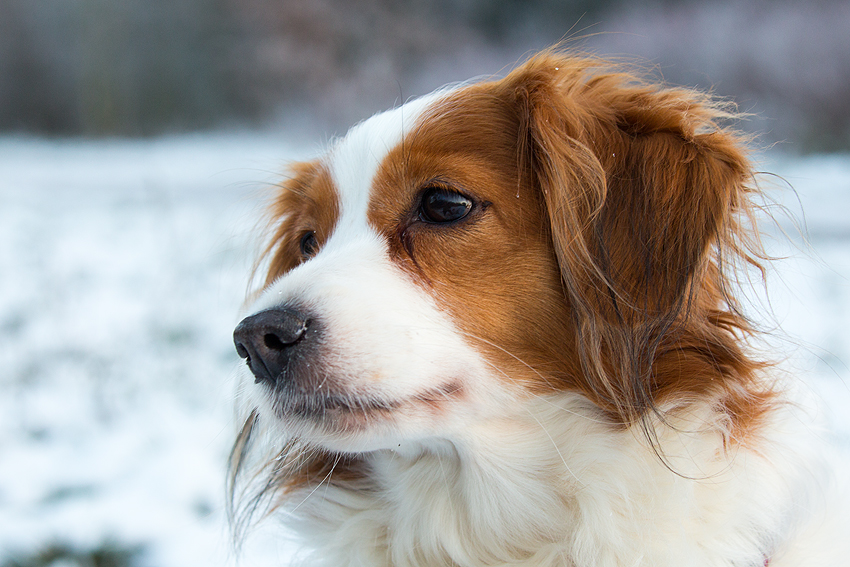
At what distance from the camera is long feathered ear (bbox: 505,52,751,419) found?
1.56 metres

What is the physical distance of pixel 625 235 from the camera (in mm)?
1607

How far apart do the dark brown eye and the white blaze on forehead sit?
0.23 metres

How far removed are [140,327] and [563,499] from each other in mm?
3815

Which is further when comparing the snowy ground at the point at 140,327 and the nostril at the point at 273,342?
the snowy ground at the point at 140,327

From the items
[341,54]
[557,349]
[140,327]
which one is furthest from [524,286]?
[341,54]

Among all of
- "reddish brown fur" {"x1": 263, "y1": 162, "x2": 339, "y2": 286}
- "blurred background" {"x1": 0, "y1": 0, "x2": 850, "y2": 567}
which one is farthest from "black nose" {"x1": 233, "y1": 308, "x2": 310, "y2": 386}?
"blurred background" {"x1": 0, "y1": 0, "x2": 850, "y2": 567}

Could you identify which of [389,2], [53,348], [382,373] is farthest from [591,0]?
[53,348]

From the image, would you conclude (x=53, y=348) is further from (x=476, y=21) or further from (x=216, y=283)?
(x=476, y=21)

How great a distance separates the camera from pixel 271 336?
1484 mm

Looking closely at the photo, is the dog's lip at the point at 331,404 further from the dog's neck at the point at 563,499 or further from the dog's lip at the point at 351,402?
the dog's neck at the point at 563,499

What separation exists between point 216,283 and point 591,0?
11.8 ft

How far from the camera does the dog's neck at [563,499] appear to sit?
154 centimetres

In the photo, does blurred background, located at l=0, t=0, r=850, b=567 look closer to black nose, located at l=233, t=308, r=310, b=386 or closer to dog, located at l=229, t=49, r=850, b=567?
dog, located at l=229, t=49, r=850, b=567

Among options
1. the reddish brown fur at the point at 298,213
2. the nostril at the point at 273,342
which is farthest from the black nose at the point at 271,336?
the reddish brown fur at the point at 298,213
